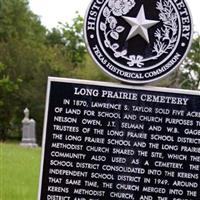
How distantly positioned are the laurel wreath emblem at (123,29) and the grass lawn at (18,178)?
7119mm

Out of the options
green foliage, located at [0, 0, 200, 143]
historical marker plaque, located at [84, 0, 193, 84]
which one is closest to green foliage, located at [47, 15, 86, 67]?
green foliage, located at [0, 0, 200, 143]

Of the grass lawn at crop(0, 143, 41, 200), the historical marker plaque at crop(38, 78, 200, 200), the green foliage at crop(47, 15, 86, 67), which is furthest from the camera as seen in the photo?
the green foliage at crop(47, 15, 86, 67)

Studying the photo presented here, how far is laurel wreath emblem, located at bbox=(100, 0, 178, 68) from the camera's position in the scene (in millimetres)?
6855

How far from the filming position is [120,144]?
683cm

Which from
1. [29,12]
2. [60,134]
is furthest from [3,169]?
[29,12]

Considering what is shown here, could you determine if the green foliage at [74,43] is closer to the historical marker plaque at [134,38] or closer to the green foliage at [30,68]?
the green foliage at [30,68]

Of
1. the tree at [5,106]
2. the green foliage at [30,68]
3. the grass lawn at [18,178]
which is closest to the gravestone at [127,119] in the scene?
the grass lawn at [18,178]

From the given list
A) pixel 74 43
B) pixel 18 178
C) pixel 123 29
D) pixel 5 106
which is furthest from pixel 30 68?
pixel 123 29

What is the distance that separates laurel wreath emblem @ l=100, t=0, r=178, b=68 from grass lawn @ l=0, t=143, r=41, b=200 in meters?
7.12

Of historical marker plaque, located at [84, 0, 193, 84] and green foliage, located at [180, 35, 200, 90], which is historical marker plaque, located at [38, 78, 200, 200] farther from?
green foliage, located at [180, 35, 200, 90]

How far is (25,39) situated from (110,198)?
191 ft

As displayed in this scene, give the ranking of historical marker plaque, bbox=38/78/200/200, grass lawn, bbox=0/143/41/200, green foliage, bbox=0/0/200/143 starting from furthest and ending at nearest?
green foliage, bbox=0/0/200/143
grass lawn, bbox=0/143/41/200
historical marker plaque, bbox=38/78/200/200

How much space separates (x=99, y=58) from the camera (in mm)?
6891

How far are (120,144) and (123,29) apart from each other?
1050mm
